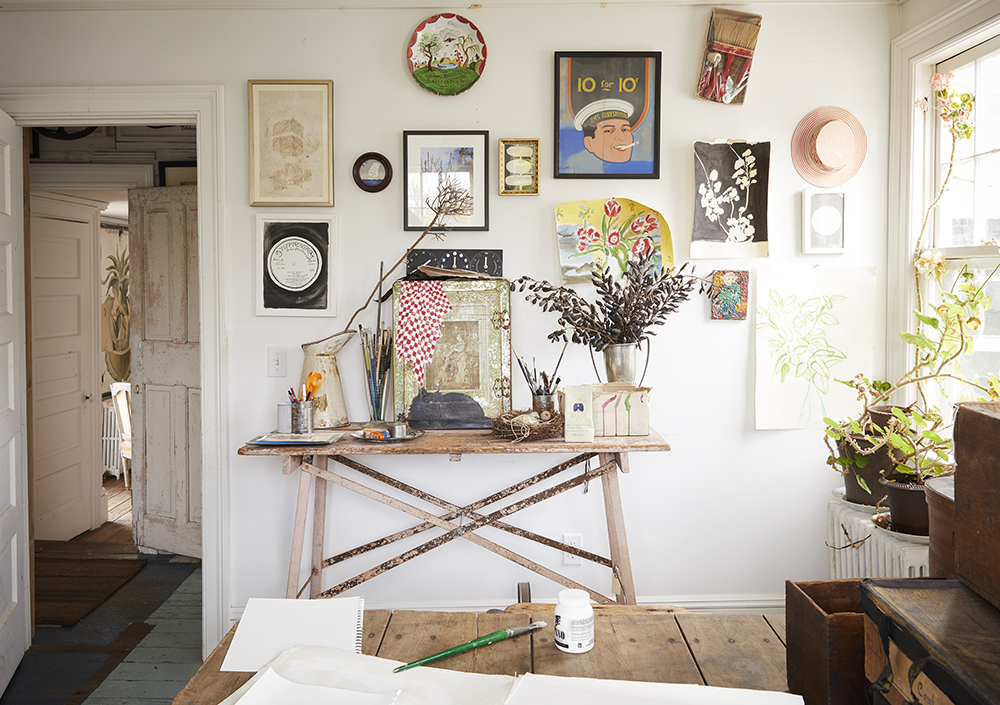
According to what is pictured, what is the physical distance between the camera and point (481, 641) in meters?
1.18

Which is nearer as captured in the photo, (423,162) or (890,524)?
(890,524)

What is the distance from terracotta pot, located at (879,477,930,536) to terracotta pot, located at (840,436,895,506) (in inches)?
5.0

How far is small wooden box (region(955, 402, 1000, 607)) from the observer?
0.86 m

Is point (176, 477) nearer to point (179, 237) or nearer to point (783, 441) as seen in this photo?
point (179, 237)

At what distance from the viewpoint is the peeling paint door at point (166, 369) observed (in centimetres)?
393

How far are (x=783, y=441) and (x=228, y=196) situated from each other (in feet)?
8.05

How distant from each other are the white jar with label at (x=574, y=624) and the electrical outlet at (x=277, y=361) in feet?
6.33

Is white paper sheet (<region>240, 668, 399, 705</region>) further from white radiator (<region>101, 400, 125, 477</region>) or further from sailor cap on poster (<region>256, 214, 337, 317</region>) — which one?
white radiator (<region>101, 400, 125, 477</region>)

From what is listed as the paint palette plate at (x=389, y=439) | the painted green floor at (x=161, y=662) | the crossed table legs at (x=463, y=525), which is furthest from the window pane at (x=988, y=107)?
the painted green floor at (x=161, y=662)

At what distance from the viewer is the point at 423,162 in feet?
9.09

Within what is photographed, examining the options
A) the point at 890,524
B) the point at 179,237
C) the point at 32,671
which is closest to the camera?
the point at 890,524

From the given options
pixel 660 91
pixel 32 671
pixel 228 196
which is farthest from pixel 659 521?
pixel 32 671

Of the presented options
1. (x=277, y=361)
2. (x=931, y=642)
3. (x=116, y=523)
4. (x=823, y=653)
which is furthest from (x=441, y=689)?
(x=116, y=523)

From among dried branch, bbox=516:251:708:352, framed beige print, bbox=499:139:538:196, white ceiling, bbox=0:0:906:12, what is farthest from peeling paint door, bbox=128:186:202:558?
dried branch, bbox=516:251:708:352
